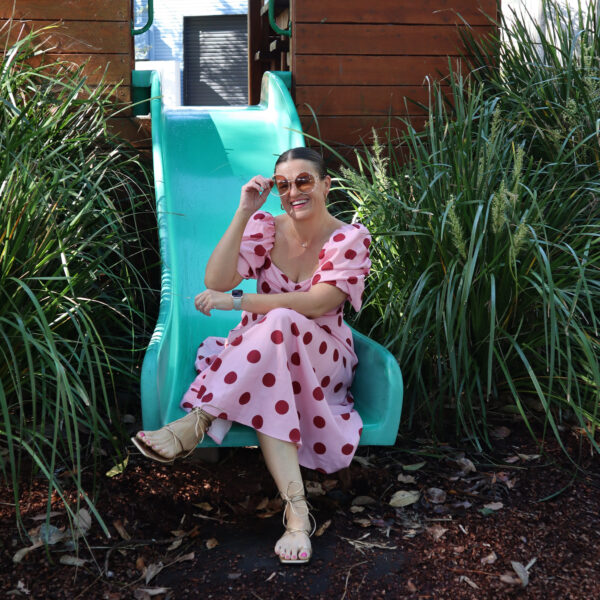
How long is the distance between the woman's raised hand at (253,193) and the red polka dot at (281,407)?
66 cm

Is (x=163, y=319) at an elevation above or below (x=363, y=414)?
above

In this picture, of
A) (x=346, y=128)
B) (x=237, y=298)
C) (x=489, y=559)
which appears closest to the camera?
(x=489, y=559)

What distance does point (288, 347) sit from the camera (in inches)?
89.3

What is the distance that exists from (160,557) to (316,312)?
85 centimetres

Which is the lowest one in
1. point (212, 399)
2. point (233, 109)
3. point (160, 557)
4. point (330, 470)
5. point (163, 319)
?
point (160, 557)

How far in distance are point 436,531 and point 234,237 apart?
3.63 ft

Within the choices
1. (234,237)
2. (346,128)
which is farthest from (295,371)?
(346,128)

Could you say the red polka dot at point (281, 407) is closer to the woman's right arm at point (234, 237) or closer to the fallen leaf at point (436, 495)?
the woman's right arm at point (234, 237)

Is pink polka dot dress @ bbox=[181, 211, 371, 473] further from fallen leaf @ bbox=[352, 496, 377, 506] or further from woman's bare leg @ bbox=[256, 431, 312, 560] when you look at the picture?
fallen leaf @ bbox=[352, 496, 377, 506]

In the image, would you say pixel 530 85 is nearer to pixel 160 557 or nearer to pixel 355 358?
pixel 355 358

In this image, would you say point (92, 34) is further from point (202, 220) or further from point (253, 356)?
point (253, 356)

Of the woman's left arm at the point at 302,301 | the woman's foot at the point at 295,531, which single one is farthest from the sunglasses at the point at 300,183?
the woman's foot at the point at 295,531

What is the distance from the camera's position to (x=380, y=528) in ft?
7.49

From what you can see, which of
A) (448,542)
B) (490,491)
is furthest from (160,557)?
(490,491)
